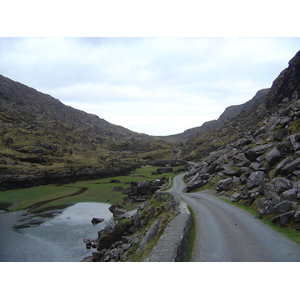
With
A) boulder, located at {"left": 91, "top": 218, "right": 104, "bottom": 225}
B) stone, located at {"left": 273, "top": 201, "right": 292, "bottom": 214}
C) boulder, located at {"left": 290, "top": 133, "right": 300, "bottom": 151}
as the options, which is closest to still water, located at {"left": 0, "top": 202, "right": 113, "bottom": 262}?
boulder, located at {"left": 91, "top": 218, "right": 104, "bottom": 225}

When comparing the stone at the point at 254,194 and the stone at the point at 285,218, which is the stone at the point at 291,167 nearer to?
the stone at the point at 254,194

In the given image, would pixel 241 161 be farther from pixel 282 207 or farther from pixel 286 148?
pixel 282 207

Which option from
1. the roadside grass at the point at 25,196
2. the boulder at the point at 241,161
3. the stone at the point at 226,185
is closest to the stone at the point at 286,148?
the boulder at the point at 241,161

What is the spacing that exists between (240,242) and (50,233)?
1351 inches

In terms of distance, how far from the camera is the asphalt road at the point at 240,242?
12398 millimetres

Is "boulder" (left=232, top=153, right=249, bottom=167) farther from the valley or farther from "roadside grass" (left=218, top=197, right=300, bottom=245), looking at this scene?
"roadside grass" (left=218, top=197, right=300, bottom=245)

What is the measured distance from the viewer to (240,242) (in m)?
14.6

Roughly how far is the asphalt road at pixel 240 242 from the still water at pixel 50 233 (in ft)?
65.7

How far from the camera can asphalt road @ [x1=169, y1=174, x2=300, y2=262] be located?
40.7 feet

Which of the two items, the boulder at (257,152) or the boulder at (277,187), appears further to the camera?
the boulder at (257,152)

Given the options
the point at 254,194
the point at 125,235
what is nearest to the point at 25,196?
the point at 125,235

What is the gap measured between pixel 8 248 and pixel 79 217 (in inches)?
634

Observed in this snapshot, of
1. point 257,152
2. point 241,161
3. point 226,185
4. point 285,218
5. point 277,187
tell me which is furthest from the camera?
point 241,161

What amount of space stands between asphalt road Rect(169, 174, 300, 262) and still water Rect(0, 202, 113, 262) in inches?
788
